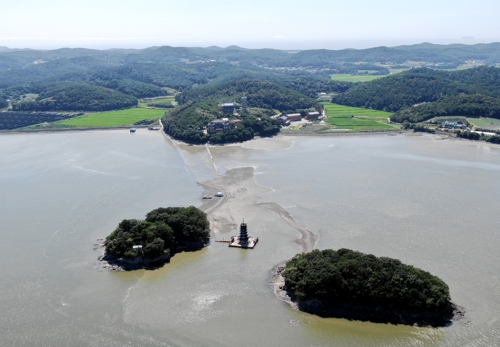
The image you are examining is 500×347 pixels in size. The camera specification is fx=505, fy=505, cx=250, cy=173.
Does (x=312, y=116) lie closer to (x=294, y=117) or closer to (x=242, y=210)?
(x=294, y=117)

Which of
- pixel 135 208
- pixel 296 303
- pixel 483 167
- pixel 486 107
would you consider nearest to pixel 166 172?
pixel 135 208

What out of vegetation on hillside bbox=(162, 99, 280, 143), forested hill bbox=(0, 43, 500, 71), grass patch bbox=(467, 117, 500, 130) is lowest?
forested hill bbox=(0, 43, 500, 71)

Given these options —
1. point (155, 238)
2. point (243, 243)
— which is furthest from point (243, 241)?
point (155, 238)

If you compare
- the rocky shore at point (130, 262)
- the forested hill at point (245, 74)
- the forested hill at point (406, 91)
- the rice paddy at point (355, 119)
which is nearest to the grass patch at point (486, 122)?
the rice paddy at point (355, 119)

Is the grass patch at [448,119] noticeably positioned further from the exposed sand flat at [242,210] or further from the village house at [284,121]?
the exposed sand flat at [242,210]

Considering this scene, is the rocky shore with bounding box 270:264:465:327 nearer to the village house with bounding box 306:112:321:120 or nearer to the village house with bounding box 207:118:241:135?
the village house with bounding box 207:118:241:135

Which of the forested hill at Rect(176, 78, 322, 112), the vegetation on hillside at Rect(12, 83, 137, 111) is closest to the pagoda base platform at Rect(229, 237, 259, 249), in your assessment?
the forested hill at Rect(176, 78, 322, 112)
